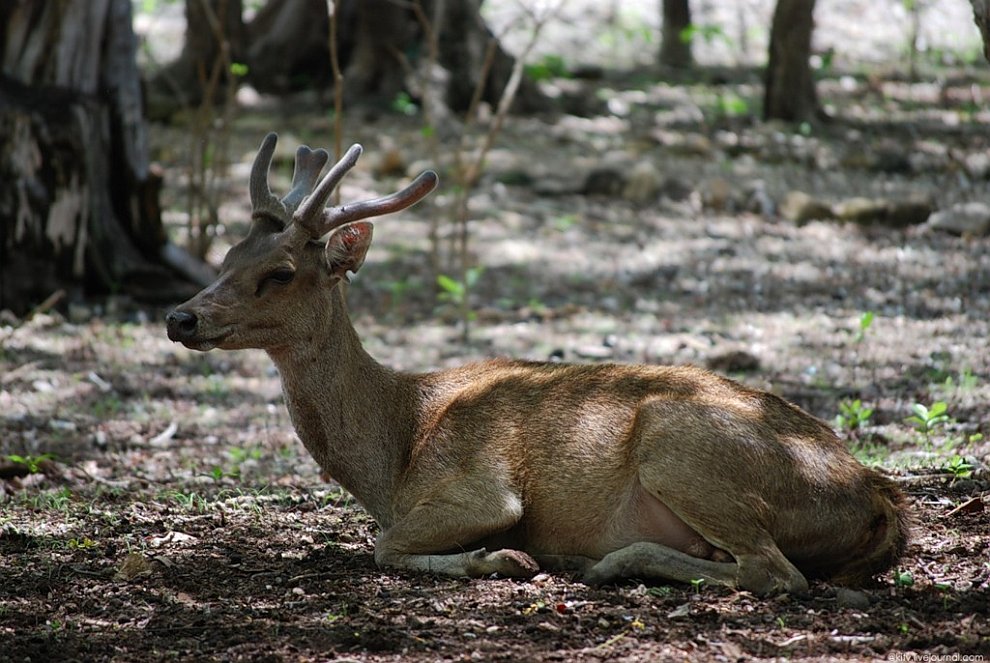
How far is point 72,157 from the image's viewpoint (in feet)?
34.8

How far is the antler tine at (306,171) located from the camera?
6.31 metres

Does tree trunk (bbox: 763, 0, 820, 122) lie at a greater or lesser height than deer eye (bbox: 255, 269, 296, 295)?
greater

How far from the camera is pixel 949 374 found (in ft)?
28.7

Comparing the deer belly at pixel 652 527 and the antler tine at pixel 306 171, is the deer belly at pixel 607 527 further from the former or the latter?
the antler tine at pixel 306 171

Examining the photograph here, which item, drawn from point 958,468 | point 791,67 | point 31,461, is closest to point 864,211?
point 791,67

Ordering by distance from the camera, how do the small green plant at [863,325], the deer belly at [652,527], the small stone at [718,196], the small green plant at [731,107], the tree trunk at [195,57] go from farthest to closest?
the small green plant at [731,107], the tree trunk at [195,57], the small stone at [718,196], the small green plant at [863,325], the deer belly at [652,527]

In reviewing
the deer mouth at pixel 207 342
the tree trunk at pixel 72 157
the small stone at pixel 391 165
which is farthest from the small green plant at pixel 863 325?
the small stone at pixel 391 165

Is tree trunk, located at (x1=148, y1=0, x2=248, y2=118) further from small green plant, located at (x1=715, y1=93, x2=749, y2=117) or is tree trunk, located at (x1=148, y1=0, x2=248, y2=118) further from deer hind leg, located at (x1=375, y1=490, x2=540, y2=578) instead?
deer hind leg, located at (x1=375, y1=490, x2=540, y2=578)

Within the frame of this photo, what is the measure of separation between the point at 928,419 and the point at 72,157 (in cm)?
A: 715

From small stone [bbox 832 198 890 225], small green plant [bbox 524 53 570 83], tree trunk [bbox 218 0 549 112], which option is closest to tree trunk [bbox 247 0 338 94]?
tree trunk [bbox 218 0 549 112]

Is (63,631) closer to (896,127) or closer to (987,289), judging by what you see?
(987,289)

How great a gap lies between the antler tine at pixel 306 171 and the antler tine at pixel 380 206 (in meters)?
0.33

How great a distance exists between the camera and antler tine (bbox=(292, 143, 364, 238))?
231 inches

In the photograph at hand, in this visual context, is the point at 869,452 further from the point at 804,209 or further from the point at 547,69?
the point at 547,69
